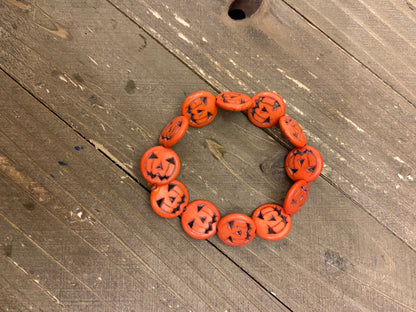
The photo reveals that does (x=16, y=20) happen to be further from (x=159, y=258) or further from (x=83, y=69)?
(x=159, y=258)

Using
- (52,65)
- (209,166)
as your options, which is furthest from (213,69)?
(52,65)

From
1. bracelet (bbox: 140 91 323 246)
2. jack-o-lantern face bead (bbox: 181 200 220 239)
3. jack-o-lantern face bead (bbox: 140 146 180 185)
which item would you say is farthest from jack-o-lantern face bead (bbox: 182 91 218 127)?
jack-o-lantern face bead (bbox: 181 200 220 239)

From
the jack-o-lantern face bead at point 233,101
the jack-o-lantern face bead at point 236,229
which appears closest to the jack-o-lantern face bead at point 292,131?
the jack-o-lantern face bead at point 233,101

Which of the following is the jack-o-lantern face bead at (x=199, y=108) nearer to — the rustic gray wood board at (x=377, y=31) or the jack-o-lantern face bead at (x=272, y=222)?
the jack-o-lantern face bead at (x=272, y=222)

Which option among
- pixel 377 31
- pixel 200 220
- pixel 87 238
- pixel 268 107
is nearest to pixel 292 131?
pixel 268 107

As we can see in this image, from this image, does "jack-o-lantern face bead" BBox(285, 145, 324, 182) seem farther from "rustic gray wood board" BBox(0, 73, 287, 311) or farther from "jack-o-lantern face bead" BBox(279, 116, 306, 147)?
"rustic gray wood board" BBox(0, 73, 287, 311)

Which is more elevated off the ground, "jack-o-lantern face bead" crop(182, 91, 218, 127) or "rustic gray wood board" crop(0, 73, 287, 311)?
"jack-o-lantern face bead" crop(182, 91, 218, 127)

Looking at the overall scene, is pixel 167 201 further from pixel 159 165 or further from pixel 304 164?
pixel 304 164
